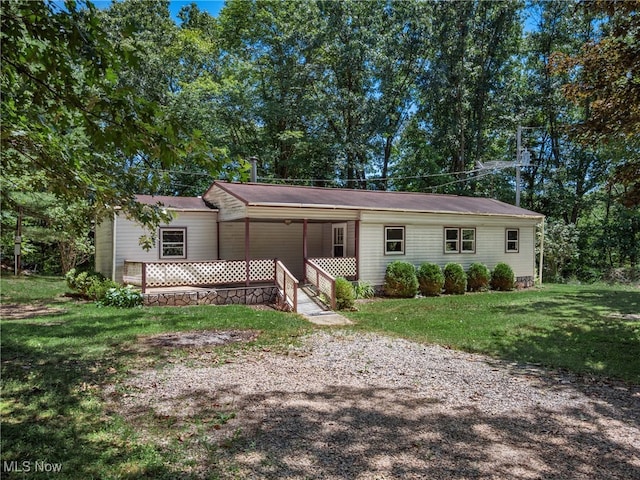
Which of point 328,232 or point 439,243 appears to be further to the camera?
point 328,232

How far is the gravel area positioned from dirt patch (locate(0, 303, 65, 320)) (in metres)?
6.06

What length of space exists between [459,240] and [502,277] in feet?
7.36

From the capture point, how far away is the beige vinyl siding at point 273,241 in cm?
1586

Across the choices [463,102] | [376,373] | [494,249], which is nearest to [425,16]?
[463,102]

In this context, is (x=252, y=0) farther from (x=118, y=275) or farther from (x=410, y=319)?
(x=410, y=319)

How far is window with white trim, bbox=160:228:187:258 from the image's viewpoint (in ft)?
47.3

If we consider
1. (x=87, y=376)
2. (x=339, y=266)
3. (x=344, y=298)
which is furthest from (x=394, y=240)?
(x=87, y=376)

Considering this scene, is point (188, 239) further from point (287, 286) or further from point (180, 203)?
point (287, 286)

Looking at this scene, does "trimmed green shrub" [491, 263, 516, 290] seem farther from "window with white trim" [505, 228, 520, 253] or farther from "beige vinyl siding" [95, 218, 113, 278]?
"beige vinyl siding" [95, 218, 113, 278]

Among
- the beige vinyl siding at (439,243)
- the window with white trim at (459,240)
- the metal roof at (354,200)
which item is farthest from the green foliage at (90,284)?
the window with white trim at (459,240)

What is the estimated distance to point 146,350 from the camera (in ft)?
22.8

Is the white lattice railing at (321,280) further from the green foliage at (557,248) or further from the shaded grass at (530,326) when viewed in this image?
the green foliage at (557,248)

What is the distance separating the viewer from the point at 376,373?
604 cm

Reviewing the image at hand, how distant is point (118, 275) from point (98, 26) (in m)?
12.0
